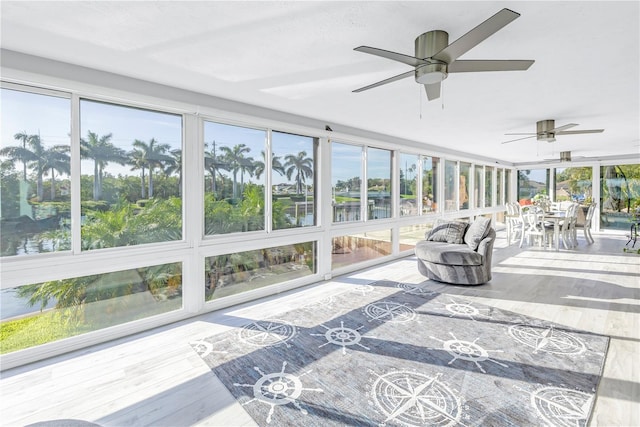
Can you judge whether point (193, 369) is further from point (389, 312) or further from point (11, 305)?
point (389, 312)

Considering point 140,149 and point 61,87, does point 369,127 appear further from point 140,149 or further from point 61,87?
point 61,87

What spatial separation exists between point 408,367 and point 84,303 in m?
Answer: 3.02

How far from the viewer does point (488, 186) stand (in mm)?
10547

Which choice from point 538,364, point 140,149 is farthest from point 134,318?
point 538,364

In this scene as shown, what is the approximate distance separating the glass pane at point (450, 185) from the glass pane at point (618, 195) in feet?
18.3

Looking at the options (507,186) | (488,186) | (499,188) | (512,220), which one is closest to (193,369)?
(512,220)

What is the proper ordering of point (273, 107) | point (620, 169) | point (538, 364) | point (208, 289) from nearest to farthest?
point (538, 364), point (208, 289), point (273, 107), point (620, 169)

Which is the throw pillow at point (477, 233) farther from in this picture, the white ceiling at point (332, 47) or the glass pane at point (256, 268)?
the glass pane at point (256, 268)

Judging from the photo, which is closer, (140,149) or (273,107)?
(140,149)

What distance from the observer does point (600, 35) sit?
2350 mm

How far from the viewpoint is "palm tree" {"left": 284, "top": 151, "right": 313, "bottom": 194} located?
4754 millimetres

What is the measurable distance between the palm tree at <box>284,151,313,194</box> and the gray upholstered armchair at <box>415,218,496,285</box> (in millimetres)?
2231

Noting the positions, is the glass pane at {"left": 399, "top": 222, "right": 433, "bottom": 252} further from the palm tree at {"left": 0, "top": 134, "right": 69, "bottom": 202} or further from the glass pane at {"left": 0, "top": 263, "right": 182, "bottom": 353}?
the palm tree at {"left": 0, "top": 134, "right": 69, "bottom": 202}

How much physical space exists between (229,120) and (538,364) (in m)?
4.00
